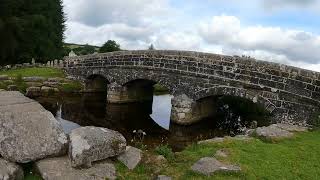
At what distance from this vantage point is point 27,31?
47.8 metres

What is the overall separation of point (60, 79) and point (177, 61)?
48.8 feet

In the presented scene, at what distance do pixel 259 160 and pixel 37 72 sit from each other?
30.9 m

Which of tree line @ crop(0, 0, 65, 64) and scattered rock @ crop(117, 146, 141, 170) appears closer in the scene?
scattered rock @ crop(117, 146, 141, 170)

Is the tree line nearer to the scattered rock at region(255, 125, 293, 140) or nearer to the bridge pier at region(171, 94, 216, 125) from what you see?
the bridge pier at region(171, 94, 216, 125)

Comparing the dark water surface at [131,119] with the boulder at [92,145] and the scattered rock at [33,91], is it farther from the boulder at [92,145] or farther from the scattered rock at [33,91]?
the boulder at [92,145]

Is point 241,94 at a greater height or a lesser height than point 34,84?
greater

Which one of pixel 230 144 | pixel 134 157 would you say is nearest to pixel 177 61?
pixel 230 144

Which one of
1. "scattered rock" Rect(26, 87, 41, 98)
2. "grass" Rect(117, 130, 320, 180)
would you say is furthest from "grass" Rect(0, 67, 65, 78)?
"grass" Rect(117, 130, 320, 180)

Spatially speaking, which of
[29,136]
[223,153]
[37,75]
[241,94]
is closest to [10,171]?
[29,136]

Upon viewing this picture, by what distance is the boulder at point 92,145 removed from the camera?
11156 mm

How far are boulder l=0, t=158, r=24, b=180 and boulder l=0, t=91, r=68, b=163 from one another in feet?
0.49

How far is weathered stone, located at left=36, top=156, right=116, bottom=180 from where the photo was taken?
35.2 ft

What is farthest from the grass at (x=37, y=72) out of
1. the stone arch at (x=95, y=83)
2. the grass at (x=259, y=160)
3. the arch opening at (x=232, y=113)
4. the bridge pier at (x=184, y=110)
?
the grass at (x=259, y=160)

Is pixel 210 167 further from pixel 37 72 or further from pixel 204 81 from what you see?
pixel 37 72
